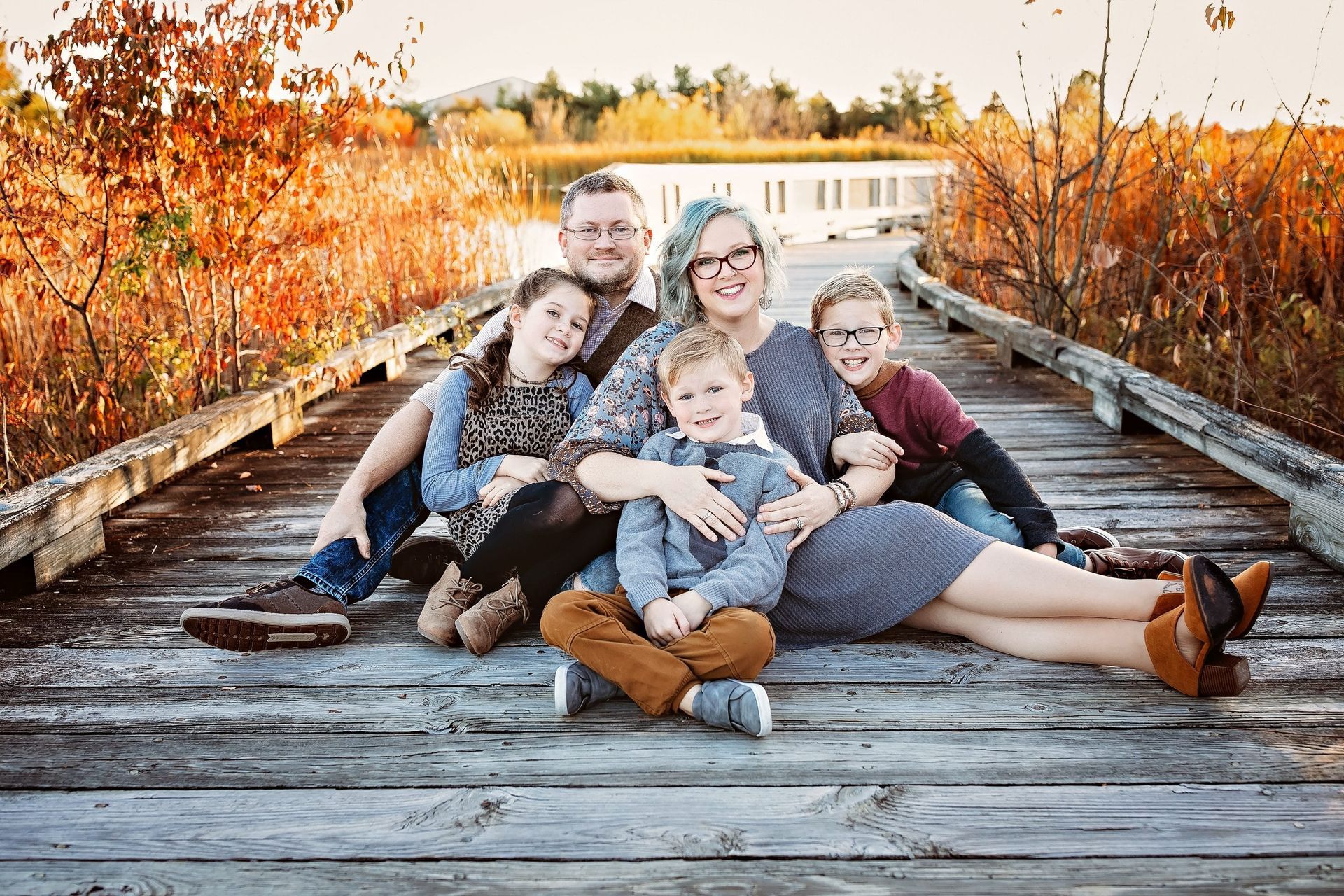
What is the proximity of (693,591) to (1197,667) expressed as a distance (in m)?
0.96

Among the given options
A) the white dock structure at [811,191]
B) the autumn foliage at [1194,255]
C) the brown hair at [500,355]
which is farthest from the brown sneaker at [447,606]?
the white dock structure at [811,191]

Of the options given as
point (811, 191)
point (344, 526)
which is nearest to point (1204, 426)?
point (344, 526)

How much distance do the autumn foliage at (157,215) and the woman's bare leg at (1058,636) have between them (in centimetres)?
293

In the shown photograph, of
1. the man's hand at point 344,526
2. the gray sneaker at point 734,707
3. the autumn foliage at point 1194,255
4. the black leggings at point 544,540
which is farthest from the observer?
the autumn foliage at point 1194,255

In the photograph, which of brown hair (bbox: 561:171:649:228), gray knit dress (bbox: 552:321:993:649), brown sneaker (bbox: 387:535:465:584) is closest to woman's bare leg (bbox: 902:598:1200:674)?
gray knit dress (bbox: 552:321:993:649)

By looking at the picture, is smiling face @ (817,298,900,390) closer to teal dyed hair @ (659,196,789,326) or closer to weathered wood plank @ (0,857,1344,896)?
teal dyed hair @ (659,196,789,326)

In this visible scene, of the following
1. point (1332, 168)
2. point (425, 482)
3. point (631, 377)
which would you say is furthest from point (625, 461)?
point (1332, 168)

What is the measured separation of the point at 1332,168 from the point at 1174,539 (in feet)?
4.07

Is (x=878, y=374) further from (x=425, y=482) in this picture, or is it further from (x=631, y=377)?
(x=425, y=482)

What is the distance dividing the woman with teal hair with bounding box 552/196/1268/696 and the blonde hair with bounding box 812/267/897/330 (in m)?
0.09

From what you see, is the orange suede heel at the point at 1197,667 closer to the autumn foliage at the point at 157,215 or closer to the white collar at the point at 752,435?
the white collar at the point at 752,435

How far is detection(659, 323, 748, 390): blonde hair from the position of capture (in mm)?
2332

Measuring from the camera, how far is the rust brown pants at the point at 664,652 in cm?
205

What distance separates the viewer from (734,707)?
6.51ft
